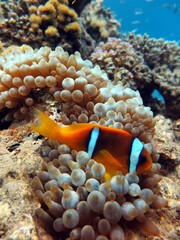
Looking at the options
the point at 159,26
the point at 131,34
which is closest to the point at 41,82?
the point at 131,34

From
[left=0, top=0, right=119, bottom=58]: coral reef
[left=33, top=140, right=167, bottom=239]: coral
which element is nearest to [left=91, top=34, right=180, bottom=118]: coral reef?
[left=0, top=0, right=119, bottom=58]: coral reef

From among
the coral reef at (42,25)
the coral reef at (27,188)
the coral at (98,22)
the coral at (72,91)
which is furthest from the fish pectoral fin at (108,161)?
the coral at (98,22)

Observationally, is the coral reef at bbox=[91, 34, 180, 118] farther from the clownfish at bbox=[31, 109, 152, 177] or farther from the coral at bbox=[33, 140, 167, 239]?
the coral at bbox=[33, 140, 167, 239]

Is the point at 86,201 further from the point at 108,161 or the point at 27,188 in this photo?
the point at 27,188

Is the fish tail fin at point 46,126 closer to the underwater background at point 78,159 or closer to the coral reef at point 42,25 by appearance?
the underwater background at point 78,159

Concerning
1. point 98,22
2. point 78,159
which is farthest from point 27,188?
point 98,22

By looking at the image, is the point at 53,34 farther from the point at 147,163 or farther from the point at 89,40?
the point at 147,163

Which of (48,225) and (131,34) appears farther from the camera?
(131,34)

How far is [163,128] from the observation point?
3086 mm

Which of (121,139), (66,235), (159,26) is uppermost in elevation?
(159,26)

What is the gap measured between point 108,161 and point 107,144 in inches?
4.6

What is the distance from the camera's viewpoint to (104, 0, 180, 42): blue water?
48781mm

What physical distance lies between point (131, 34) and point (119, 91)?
4118 millimetres

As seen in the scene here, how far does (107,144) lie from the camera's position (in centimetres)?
184
